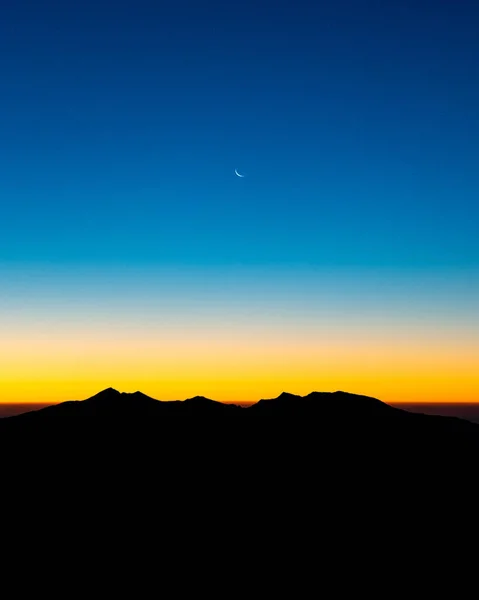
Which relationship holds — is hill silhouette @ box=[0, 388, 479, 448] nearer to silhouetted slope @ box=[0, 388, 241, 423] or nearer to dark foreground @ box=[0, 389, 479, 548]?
silhouetted slope @ box=[0, 388, 241, 423]

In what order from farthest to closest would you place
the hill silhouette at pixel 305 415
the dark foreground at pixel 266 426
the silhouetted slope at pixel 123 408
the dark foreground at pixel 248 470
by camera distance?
1. the silhouetted slope at pixel 123 408
2. the hill silhouette at pixel 305 415
3. the dark foreground at pixel 266 426
4. the dark foreground at pixel 248 470

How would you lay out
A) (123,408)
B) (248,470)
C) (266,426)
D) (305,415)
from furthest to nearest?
1. (123,408)
2. (305,415)
3. (266,426)
4. (248,470)

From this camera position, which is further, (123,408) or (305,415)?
(123,408)

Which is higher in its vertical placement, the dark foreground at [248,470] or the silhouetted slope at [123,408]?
the silhouetted slope at [123,408]

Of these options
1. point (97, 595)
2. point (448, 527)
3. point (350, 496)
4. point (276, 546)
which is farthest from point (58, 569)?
point (448, 527)

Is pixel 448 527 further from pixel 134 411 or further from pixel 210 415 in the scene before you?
pixel 134 411

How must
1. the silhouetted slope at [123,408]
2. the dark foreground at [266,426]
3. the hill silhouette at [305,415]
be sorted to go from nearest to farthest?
the dark foreground at [266,426] → the hill silhouette at [305,415] → the silhouetted slope at [123,408]

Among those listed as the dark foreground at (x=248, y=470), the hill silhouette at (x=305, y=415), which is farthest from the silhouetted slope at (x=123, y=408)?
the dark foreground at (x=248, y=470)

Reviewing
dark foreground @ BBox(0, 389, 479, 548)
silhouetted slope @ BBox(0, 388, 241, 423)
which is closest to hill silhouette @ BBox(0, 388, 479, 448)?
silhouetted slope @ BBox(0, 388, 241, 423)

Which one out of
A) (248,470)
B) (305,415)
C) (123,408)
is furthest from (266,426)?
(123,408)

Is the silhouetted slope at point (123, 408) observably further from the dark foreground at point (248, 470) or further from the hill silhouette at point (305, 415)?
the dark foreground at point (248, 470)

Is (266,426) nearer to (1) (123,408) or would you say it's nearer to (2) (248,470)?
(2) (248,470)

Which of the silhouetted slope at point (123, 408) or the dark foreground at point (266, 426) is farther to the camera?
the silhouetted slope at point (123, 408)

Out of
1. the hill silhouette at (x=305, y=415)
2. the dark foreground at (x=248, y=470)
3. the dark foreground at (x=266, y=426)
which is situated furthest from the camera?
the hill silhouette at (x=305, y=415)
